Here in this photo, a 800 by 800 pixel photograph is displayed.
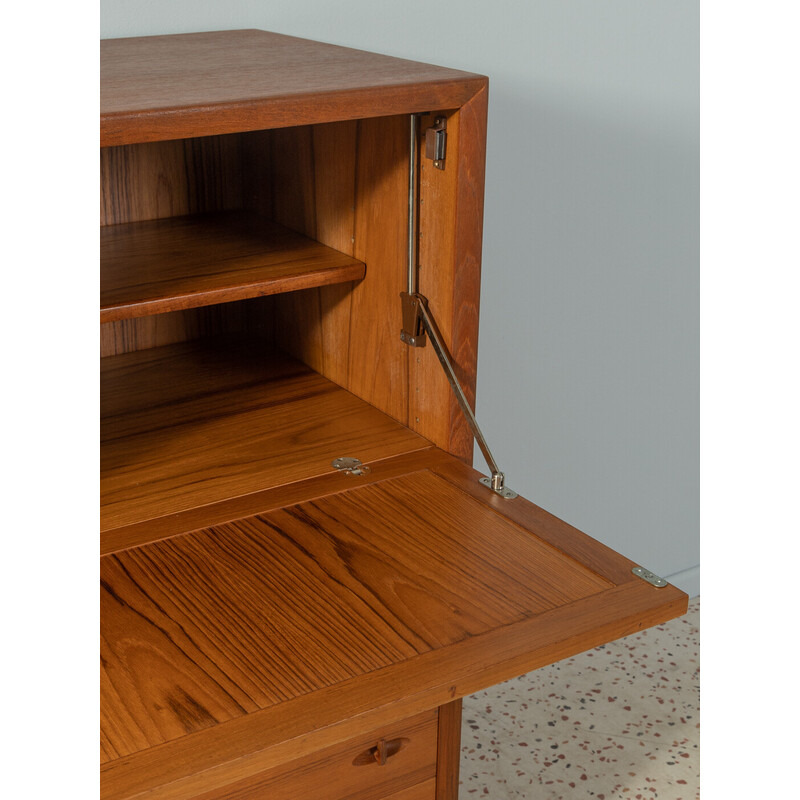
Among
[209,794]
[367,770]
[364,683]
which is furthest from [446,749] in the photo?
[364,683]

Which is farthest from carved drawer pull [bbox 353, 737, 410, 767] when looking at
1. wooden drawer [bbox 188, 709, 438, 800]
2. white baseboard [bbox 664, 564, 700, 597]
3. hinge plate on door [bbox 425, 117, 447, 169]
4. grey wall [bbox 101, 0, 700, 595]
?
white baseboard [bbox 664, 564, 700, 597]

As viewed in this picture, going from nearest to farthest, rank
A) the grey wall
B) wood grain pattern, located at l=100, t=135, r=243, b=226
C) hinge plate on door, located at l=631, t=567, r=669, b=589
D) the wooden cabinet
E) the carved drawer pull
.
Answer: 1. the wooden cabinet
2. hinge plate on door, located at l=631, t=567, r=669, b=589
3. the carved drawer pull
4. wood grain pattern, located at l=100, t=135, r=243, b=226
5. the grey wall

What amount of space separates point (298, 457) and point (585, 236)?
40.4 inches

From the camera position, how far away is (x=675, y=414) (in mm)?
2424

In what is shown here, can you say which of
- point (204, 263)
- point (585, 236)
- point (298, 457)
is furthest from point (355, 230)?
point (585, 236)

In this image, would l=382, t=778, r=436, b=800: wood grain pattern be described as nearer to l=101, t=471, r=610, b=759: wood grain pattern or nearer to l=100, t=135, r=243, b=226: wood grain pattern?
l=101, t=471, r=610, b=759: wood grain pattern

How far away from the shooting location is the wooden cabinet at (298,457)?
0.89 metres

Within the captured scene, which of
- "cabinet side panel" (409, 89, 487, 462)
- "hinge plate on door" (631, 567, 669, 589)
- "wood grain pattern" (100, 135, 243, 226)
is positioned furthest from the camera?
"wood grain pattern" (100, 135, 243, 226)

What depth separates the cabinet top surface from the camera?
0.99 metres

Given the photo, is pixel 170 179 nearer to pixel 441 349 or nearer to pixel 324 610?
pixel 441 349

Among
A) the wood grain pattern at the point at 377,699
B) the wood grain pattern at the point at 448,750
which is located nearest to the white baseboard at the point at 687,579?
the wood grain pattern at the point at 448,750

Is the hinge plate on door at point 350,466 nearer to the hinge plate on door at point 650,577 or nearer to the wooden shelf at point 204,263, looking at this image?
the wooden shelf at point 204,263

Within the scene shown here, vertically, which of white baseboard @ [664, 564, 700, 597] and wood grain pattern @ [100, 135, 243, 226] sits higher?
wood grain pattern @ [100, 135, 243, 226]

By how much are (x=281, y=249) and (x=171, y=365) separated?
0.30m
